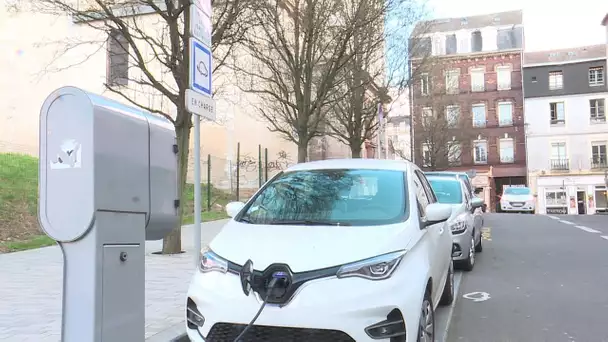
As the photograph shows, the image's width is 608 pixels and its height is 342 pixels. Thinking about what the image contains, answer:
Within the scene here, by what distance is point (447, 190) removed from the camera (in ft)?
32.9

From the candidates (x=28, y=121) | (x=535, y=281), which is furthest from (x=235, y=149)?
(x=535, y=281)

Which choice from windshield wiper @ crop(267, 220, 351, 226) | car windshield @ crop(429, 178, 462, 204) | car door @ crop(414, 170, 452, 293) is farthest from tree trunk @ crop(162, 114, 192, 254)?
windshield wiper @ crop(267, 220, 351, 226)

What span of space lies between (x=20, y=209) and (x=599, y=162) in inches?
1787

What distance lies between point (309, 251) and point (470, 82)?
49408 millimetres

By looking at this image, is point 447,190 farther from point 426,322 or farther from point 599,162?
point 599,162

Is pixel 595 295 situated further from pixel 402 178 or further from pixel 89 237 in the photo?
pixel 89 237

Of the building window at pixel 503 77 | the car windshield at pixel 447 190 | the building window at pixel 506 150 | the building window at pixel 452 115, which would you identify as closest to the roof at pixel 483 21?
the building window at pixel 503 77

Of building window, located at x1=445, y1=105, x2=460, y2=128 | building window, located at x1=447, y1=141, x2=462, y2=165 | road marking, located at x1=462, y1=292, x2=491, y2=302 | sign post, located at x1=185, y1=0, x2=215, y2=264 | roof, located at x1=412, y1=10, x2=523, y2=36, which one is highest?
roof, located at x1=412, y1=10, x2=523, y2=36

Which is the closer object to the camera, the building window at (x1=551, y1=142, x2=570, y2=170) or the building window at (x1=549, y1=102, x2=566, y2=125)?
the building window at (x1=551, y1=142, x2=570, y2=170)

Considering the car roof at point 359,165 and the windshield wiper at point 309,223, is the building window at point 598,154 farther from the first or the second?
the windshield wiper at point 309,223

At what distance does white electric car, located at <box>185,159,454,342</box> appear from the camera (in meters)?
3.38

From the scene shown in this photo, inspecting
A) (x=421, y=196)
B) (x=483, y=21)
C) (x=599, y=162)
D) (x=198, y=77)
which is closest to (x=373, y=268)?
(x=421, y=196)

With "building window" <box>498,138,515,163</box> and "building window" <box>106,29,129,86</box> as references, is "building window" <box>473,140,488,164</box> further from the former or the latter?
"building window" <box>106,29,129,86</box>

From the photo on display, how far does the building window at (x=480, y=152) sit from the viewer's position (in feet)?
161
